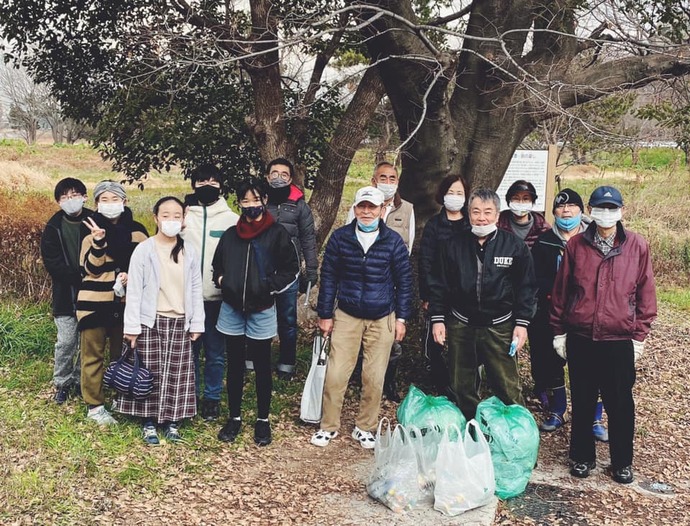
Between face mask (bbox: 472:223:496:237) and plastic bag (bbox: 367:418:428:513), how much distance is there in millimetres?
1413

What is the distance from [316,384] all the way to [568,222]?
228 centimetres

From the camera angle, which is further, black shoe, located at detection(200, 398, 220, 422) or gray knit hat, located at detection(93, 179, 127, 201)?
black shoe, located at detection(200, 398, 220, 422)

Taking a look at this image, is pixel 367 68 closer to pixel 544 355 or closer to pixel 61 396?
pixel 544 355

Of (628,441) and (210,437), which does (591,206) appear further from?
(210,437)

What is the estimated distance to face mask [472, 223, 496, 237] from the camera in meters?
4.61

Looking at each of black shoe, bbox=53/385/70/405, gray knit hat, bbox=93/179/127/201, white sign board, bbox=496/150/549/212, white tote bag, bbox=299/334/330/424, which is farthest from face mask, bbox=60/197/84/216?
white sign board, bbox=496/150/549/212

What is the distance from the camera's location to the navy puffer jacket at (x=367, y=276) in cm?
485

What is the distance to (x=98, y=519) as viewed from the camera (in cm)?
398

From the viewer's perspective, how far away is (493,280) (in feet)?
15.2

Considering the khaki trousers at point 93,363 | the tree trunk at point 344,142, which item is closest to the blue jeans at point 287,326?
the khaki trousers at point 93,363

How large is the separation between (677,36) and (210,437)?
17.3 feet

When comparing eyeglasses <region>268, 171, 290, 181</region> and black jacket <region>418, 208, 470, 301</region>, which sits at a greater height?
eyeglasses <region>268, 171, 290, 181</region>

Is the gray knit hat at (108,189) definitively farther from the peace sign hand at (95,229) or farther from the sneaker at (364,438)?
the sneaker at (364,438)

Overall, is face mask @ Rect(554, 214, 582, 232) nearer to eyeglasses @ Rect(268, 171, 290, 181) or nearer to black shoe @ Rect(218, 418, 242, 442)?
eyeglasses @ Rect(268, 171, 290, 181)
